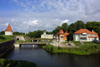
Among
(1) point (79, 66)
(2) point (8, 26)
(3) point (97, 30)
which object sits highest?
(2) point (8, 26)

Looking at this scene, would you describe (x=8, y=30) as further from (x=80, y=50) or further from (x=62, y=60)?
(x=62, y=60)

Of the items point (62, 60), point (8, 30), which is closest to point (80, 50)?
point (62, 60)

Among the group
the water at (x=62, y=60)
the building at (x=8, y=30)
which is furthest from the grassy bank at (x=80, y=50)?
the building at (x=8, y=30)

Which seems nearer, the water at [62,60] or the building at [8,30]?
the water at [62,60]

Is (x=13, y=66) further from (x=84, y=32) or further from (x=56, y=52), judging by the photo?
(x=84, y=32)

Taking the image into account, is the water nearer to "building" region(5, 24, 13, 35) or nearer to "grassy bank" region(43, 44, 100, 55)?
"grassy bank" region(43, 44, 100, 55)

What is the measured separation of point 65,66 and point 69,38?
32.1m

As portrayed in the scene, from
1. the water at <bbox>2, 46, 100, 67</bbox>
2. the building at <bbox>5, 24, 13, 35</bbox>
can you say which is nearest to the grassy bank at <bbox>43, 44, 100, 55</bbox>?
the water at <bbox>2, 46, 100, 67</bbox>

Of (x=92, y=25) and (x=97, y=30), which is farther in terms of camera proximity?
(x=92, y=25)

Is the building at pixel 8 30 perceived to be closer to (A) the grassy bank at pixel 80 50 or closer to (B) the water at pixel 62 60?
(B) the water at pixel 62 60

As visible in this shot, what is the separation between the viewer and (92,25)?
52.2 metres

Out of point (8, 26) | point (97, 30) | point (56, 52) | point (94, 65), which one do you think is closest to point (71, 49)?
point (56, 52)

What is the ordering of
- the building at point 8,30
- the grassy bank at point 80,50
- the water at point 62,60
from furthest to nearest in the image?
the building at point 8,30 < the grassy bank at point 80,50 < the water at point 62,60

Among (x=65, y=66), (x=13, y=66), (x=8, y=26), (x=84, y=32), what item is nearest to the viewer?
(x=13, y=66)
